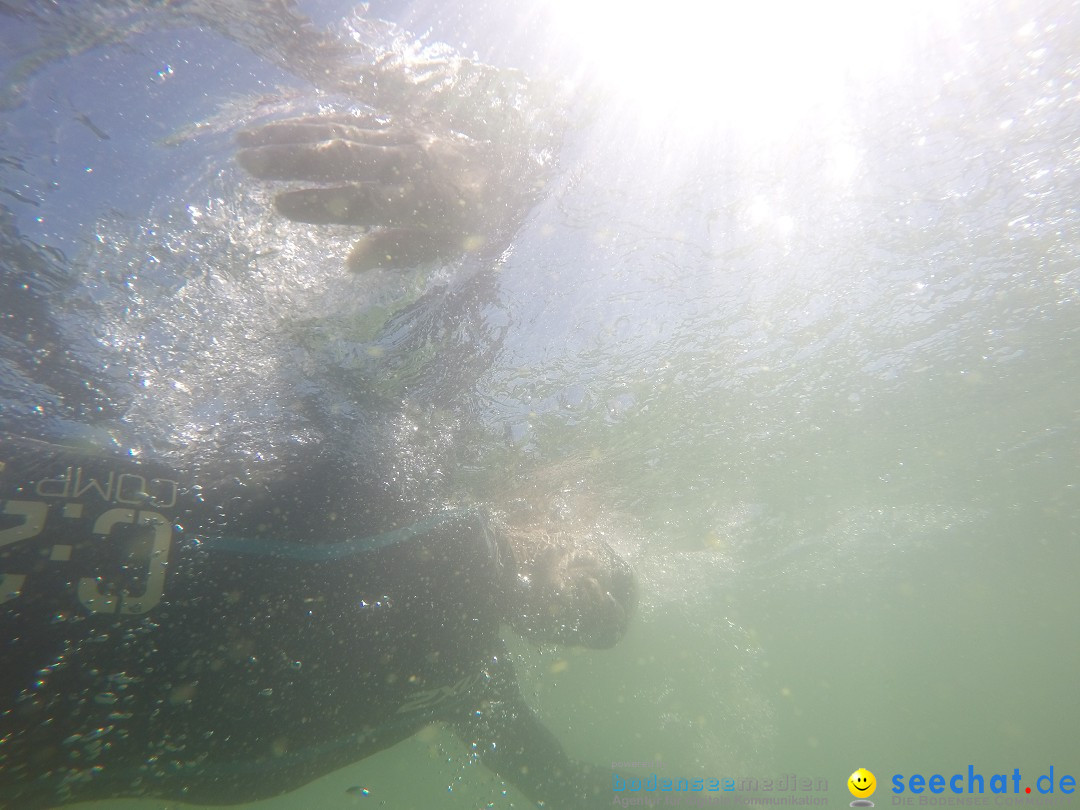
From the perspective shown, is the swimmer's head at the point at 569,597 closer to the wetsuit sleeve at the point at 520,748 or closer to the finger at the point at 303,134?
the wetsuit sleeve at the point at 520,748

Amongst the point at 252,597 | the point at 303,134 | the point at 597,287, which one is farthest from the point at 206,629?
the point at 597,287

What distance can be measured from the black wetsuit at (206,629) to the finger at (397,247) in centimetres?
285

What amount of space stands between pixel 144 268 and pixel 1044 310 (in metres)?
18.1

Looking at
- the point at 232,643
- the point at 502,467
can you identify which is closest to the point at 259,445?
the point at 232,643

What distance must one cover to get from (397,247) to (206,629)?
155 inches

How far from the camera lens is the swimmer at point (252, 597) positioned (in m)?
3.48

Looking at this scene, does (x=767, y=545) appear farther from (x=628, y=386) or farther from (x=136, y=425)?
(x=136, y=425)

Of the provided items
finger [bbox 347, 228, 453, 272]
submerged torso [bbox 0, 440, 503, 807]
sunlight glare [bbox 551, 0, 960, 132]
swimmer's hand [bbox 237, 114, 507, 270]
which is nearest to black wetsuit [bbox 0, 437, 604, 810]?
submerged torso [bbox 0, 440, 503, 807]

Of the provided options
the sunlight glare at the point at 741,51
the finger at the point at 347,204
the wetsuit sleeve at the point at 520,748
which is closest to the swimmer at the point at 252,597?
the finger at the point at 347,204

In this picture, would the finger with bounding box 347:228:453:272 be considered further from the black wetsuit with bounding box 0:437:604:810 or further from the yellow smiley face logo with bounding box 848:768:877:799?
the yellow smiley face logo with bounding box 848:768:877:799

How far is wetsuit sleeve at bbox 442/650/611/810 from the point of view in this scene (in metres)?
7.95

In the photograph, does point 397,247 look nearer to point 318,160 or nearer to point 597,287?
point 318,160

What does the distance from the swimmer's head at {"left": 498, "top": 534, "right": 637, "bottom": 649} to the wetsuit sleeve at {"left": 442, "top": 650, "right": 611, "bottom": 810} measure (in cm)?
94

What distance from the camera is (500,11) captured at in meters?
4.63
